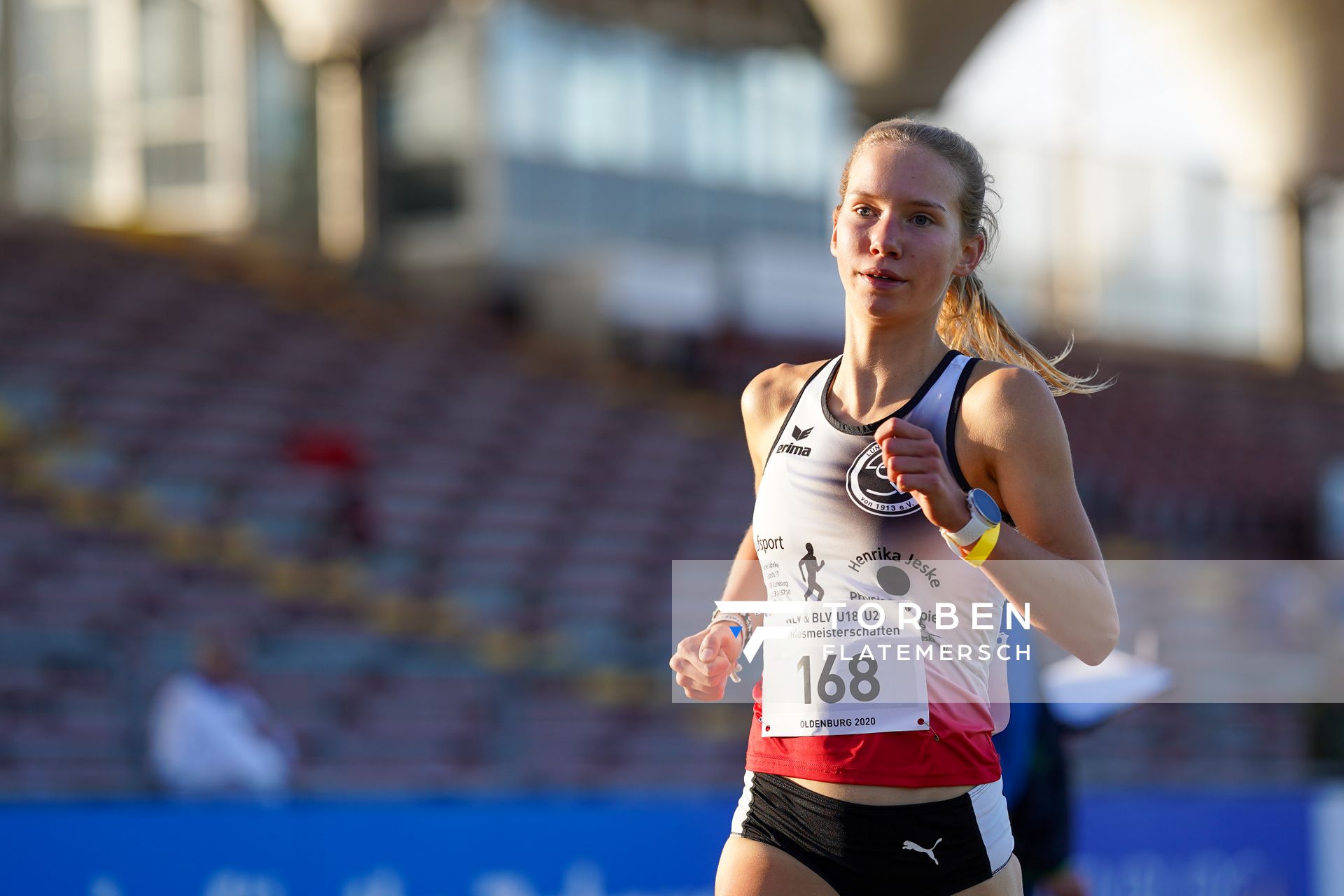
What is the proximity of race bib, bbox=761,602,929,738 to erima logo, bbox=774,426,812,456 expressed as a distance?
24 cm

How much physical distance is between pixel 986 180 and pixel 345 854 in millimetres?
4713

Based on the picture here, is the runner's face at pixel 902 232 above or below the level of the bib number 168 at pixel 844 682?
above

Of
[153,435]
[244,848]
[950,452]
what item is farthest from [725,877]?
[153,435]

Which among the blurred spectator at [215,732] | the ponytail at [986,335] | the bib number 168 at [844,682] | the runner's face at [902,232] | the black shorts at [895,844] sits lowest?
the blurred spectator at [215,732]

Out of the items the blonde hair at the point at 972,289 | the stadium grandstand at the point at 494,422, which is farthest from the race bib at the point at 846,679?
the stadium grandstand at the point at 494,422

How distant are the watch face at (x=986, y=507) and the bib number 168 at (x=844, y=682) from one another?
0.33m

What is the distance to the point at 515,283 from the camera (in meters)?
19.6

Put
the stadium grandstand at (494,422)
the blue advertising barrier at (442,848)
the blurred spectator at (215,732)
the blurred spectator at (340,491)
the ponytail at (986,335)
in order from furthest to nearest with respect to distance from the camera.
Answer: the blurred spectator at (340,491), the stadium grandstand at (494,422), the blurred spectator at (215,732), the blue advertising barrier at (442,848), the ponytail at (986,335)

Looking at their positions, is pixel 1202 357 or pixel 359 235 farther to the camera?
pixel 1202 357

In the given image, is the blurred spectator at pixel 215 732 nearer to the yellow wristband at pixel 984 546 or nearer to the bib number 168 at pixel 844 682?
the bib number 168 at pixel 844 682

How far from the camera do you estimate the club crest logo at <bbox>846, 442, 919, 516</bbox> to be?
97.7 inches

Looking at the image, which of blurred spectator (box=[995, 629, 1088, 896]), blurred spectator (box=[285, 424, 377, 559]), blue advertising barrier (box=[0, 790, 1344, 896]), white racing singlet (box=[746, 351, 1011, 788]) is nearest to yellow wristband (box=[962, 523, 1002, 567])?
white racing singlet (box=[746, 351, 1011, 788])

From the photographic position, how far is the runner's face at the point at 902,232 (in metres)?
2.50

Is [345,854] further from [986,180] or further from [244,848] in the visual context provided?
[986,180]
